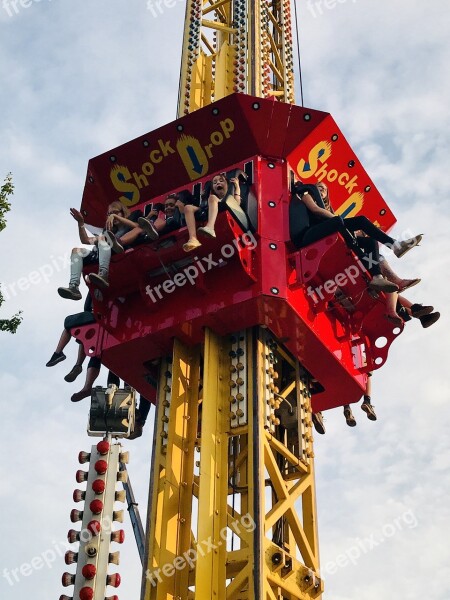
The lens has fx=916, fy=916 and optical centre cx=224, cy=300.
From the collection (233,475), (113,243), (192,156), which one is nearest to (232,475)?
(233,475)

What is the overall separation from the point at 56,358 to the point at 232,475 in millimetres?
3895

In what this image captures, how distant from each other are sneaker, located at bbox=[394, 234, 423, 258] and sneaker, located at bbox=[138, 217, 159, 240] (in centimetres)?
372

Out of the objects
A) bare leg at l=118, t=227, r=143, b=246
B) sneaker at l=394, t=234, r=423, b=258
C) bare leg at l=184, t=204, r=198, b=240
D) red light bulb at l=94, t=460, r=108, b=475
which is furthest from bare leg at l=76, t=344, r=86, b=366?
red light bulb at l=94, t=460, r=108, b=475

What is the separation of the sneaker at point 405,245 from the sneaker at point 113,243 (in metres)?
4.33

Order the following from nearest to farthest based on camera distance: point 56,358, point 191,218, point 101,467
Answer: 1. point 101,467
2. point 191,218
3. point 56,358

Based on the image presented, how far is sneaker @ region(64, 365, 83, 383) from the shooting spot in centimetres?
1600

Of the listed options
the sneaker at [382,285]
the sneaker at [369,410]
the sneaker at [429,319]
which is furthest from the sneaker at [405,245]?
the sneaker at [369,410]

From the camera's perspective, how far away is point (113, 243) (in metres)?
14.6

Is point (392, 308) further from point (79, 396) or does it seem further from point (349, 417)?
Answer: point (79, 396)

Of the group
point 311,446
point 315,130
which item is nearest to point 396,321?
point 311,446

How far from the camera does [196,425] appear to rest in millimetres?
14594

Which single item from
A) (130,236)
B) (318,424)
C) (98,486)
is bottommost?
(98,486)

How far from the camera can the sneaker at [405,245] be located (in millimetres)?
14031

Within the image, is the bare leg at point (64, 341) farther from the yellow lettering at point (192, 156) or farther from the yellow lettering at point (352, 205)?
the yellow lettering at point (352, 205)
